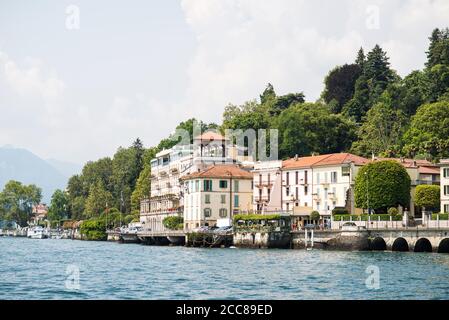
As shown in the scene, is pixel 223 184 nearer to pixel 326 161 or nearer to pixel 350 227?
pixel 326 161

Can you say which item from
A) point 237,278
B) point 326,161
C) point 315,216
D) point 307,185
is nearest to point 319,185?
point 307,185

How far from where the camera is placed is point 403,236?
3164 inches

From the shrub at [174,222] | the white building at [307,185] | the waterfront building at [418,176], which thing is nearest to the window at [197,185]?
the white building at [307,185]

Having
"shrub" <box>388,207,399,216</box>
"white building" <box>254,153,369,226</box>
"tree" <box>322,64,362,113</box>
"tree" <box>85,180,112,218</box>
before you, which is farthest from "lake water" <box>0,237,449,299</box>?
"tree" <box>85,180,112,218</box>

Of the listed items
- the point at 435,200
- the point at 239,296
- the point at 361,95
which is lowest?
the point at 239,296

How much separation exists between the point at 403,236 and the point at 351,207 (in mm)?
20505

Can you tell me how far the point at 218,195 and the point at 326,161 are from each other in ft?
60.4

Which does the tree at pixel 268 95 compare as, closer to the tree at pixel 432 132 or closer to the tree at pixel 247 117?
the tree at pixel 247 117

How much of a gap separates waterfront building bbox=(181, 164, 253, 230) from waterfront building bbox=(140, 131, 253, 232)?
787cm

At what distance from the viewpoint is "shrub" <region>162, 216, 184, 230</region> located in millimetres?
126812

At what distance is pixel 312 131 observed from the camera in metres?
134

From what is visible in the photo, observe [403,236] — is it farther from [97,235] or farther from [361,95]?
[97,235]
